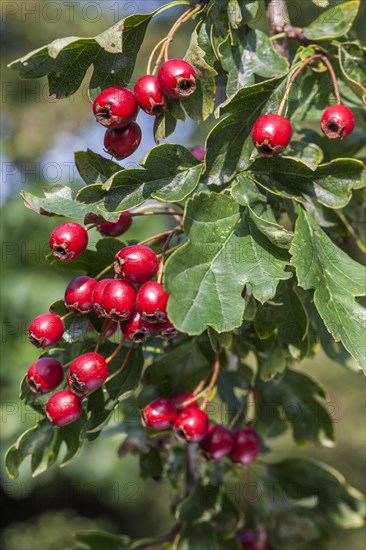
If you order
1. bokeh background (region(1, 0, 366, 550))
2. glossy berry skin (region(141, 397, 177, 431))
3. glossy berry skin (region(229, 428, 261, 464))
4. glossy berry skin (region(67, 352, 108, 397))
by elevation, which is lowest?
bokeh background (region(1, 0, 366, 550))

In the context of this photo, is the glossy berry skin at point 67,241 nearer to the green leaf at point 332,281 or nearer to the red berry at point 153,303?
the red berry at point 153,303

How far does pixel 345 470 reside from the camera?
353 centimetres

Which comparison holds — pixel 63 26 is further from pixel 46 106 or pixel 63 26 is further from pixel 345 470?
pixel 345 470

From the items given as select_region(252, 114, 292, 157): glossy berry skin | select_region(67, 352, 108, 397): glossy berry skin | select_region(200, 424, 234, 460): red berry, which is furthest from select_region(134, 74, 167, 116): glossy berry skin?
select_region(200, 424, 234, 460): red berry

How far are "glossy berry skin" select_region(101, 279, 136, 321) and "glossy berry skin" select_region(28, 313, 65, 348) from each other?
104 mm

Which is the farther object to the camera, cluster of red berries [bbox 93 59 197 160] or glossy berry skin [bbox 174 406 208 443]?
glossy berry skin [bbox 174 406 208 443]

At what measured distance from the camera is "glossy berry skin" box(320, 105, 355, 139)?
1.00m

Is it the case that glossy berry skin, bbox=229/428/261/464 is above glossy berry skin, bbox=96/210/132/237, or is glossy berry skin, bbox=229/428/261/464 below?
below

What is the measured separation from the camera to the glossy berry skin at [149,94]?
2.99ft

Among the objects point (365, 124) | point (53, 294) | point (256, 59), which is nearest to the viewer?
point (256, 59)

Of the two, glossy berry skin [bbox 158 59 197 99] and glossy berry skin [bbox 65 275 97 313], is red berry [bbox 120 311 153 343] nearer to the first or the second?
glossy berry skin [bbox 65 275 97 313]

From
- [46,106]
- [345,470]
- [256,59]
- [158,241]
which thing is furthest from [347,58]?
[46,106]

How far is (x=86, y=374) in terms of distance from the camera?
3.07ft

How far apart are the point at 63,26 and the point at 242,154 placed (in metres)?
6.05
